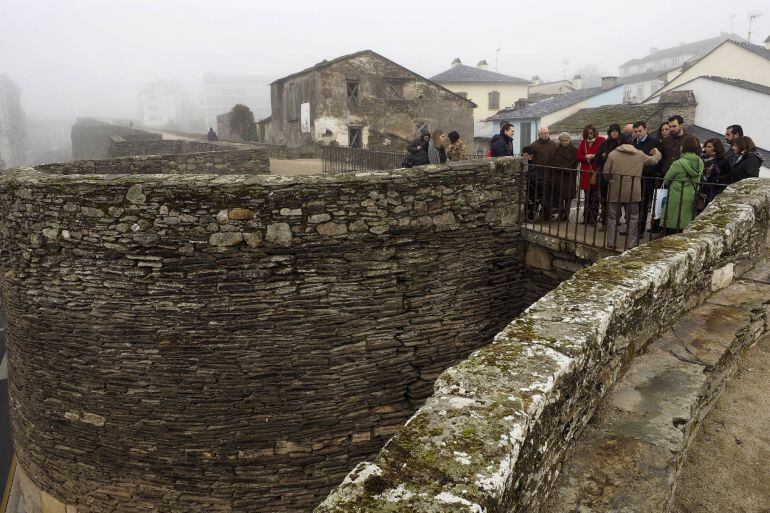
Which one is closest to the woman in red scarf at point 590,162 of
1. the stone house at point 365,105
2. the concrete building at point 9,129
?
the stone house at point 365,105

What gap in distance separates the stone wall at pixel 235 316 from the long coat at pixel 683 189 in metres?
2.01

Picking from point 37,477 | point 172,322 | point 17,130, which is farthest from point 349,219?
point 17,130

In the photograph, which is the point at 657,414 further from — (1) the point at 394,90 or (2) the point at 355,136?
(1) the point at 394,90

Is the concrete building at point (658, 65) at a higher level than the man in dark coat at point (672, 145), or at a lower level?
higher

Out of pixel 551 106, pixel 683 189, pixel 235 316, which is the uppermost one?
pixel 551 106

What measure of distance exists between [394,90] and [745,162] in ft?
74.3

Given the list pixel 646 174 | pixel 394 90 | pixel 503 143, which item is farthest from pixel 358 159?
pixel 394 90

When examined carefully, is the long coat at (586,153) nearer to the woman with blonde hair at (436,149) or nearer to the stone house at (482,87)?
the woman with blonde hair at (436,149)

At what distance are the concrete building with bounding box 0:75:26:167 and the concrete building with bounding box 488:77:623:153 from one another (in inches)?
2850

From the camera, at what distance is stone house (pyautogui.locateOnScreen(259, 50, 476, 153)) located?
87.9ft

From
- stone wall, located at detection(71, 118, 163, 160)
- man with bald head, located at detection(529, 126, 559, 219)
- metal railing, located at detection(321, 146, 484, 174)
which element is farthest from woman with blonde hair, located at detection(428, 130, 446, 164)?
stone wall, located at detection(71, 118, 163, 160)

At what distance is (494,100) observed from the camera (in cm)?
4981

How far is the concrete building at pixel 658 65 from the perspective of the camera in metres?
56.6

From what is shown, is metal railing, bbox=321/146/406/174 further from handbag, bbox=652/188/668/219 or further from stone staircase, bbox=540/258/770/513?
stone staircase, bbox=540/258/770/513
